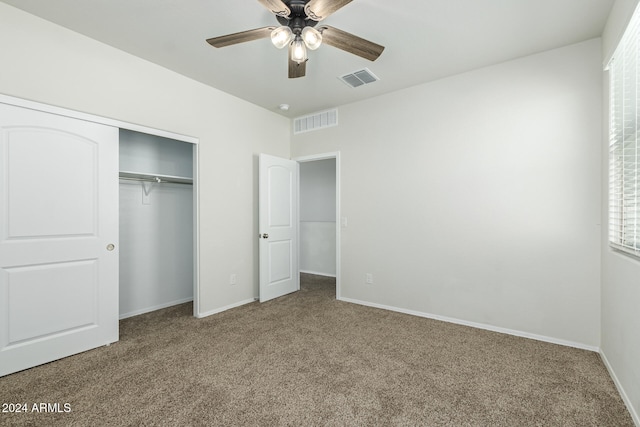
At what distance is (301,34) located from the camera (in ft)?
A: 6.70

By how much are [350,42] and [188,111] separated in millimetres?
2114

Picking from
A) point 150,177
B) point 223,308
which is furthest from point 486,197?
point 150,177

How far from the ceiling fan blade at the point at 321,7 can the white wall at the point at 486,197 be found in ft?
6.72

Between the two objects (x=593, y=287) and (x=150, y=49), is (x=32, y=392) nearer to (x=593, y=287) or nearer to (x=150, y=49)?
(x=150, y=49)

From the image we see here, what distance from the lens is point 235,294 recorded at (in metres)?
3.83

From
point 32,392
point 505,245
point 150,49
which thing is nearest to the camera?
point 32,392

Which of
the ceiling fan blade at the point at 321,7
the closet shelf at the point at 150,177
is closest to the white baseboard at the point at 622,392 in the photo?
the ceiling fan blade at the point at 321,7

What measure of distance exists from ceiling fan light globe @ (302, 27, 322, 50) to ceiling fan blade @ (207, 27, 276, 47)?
0.22m

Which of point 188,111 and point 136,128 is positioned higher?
point 188,111

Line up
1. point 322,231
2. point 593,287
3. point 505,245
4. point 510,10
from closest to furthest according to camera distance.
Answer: point 510,10 < point 593,287 < point 505,245 < point 322,231

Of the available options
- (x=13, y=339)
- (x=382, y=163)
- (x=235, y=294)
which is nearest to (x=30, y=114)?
(x=13, y=339)

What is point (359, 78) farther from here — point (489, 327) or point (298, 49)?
point (489, 327)

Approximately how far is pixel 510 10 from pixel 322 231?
14.1 feet

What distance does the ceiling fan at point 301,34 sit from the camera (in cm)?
178
